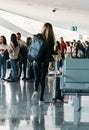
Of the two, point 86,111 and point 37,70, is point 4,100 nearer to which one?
point 37,70

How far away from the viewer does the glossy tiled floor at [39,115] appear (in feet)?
21.4

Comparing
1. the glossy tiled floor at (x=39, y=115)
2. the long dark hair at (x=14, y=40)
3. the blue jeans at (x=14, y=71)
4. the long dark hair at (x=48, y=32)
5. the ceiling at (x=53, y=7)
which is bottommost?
the glossy tiled floor at (x=39, y=115)

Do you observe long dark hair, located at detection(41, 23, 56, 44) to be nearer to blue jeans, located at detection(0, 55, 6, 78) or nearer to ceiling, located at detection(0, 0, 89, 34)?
blue jeans, located at detection(0, 55, 6, 78)

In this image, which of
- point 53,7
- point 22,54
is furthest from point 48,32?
point 53,7

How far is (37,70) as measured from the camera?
366 inches

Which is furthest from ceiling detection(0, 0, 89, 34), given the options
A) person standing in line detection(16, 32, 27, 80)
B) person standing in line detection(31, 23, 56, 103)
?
person standing in line detection(31, 23, 56, 103)

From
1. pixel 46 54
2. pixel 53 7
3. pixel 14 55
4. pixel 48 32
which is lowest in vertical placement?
pixel 46 54

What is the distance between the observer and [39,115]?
7.52 meters

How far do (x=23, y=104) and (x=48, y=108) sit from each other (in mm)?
751

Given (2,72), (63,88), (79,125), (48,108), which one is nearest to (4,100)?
(48,108)

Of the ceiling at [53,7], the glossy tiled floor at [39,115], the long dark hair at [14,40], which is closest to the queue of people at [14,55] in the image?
the long dark hair at [14,40]

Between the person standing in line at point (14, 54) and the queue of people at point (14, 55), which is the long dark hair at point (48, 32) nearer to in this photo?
the queue of people at point (14, 55)

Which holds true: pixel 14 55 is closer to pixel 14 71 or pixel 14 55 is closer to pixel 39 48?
pixel 14 71

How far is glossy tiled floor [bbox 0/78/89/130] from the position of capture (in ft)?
21.4
